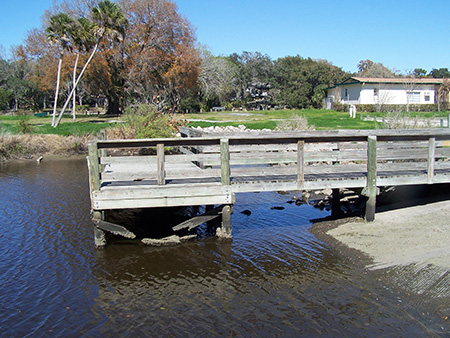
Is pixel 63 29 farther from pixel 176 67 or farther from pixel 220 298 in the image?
pixel 220 298

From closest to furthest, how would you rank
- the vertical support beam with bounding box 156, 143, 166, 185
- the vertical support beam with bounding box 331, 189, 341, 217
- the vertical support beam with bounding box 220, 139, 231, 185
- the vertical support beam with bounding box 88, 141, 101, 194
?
1. the vertical support beam with bounding box 88, 141, 101, 194
2. the vertical support beam with bounding box 156, 143, 166, 185
3. the vertical support beam with bounding box 220, 139, 231, 185
4. the vertical support beam with bounding box 331, 189, 341, 217

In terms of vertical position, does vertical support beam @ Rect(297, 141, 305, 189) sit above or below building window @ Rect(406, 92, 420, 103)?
below

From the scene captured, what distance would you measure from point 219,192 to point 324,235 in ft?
8.81

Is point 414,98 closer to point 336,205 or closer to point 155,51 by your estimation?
point 155,51

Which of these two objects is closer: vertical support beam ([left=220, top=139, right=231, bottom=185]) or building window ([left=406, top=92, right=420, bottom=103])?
vertical support beam ([left=220, top=139, right=231, bottom=185])

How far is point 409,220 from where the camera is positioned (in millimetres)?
9328

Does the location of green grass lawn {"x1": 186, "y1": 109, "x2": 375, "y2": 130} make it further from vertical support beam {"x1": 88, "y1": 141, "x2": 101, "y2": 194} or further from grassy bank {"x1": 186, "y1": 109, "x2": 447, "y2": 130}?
vertical support beam {"x1": 88, "y1": 141, "x2": 101, "y2": 194}

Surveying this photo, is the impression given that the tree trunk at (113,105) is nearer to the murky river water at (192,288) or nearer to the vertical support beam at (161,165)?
the murky river water at (192,288)

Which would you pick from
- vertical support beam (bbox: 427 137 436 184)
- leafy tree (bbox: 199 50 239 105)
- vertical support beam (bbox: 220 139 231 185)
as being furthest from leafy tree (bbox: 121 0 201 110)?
vertical support beam (bbox: 427 137 436 184)

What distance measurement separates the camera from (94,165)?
28.0 feet

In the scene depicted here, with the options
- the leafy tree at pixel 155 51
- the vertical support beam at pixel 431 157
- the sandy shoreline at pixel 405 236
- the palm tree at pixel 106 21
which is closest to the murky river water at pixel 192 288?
the sandy shoreline at pixel 405 236

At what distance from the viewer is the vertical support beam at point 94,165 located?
27.6 ft

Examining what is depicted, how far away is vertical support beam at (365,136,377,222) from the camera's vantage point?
9383 millimetres

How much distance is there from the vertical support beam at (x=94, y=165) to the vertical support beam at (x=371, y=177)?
5724mm
